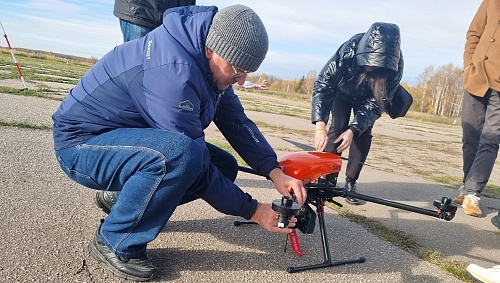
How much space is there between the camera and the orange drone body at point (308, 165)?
2.73 m

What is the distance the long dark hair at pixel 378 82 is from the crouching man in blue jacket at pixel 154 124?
1999mm

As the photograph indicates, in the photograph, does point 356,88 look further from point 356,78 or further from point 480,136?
point 480,136

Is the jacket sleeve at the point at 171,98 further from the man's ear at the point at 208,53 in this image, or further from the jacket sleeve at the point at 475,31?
the jacket sleeve at the point at 475,31

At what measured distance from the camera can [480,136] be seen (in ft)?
15.0

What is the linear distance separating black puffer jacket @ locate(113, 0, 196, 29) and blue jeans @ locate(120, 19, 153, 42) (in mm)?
36

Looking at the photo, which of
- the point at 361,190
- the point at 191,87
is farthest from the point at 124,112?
the point at 361,190

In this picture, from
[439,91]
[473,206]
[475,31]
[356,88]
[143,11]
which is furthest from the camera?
[439,91]

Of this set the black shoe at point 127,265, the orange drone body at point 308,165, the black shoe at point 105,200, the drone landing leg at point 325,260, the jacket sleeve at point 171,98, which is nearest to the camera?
the jacket sleeve at point 171,98

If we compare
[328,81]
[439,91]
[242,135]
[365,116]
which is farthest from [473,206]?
[439,91]

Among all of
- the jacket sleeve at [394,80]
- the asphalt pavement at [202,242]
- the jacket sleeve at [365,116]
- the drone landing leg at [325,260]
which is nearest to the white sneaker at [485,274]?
the asphalt pavement at [202,242]

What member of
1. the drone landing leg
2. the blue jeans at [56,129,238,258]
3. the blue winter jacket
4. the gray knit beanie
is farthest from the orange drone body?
the gray knit beanie

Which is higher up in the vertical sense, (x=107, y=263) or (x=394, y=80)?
(x=394, y=80)

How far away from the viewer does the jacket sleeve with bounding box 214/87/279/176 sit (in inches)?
111

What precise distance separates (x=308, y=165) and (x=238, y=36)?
1.05 meters
